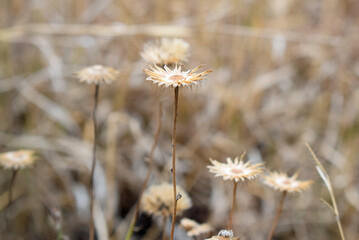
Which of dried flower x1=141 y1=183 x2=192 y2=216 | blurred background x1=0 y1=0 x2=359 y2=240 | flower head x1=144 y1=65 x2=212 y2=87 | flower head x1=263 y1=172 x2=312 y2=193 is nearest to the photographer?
flower head x1=144 y1=65 x2=212 y2=87

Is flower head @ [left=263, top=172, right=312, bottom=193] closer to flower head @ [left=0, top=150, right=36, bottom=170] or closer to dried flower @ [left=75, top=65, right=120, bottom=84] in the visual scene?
dried flower @ [left=75, top=65, right=120, bottom=84]

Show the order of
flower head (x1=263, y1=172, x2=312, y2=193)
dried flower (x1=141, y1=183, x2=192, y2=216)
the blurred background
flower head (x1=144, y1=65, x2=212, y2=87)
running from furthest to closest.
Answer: the blurred background
dried flower (x1=141, y1=183, x2=192, y2=216)
flower head (x1=263, y1=172, x2=312, y2=193)
flower head (x1=144, y1=65, x2=212, y2=87)

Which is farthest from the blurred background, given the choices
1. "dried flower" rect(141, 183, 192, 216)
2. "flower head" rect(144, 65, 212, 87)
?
"flower head" rect(144, 65, 212, 87)

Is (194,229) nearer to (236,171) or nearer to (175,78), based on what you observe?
(236,171)

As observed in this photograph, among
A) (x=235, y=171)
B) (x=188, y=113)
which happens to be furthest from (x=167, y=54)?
(x=188, y=113)

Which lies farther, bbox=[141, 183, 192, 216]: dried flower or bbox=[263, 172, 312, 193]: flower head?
bbox=[141, 183, 192, 216]: dried flower

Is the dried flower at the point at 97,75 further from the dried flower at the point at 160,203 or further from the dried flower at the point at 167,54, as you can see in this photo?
the dried flower at the point at 160,203

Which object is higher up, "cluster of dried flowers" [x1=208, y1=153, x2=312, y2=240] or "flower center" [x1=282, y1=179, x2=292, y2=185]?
"cluster of dried flowers" [x1=208, y1=153, x2=312, y2=240]

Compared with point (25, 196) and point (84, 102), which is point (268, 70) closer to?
point (84, 102)

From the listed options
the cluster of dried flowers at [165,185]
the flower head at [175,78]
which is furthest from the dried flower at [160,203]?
the flower head at [175,78]

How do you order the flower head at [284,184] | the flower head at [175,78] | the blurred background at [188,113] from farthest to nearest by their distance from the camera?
the blurred background at [188,113], the flower head at [284,184], the flower head at [175,78]
